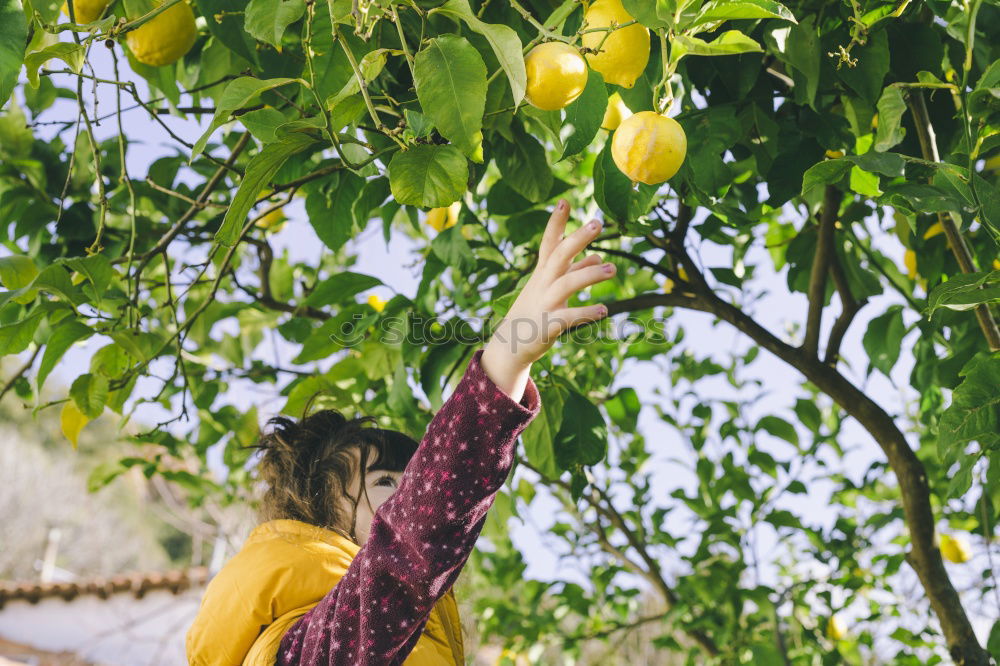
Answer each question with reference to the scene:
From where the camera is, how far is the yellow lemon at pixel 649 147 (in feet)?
2.05

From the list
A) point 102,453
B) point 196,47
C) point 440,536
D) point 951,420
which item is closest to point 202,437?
point 196,47

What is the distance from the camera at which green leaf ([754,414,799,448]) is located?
1596mm

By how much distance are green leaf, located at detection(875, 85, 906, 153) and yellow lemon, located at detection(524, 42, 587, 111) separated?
0.88 ft

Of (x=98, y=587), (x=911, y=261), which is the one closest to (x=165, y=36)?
Result: (x=911, y=261)

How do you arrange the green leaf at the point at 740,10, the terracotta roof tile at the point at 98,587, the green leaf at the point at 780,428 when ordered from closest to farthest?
the green leaf at the point at 740,10, the green leaf at the point at 780,428, the terracotta roof tile at the point at 98,587

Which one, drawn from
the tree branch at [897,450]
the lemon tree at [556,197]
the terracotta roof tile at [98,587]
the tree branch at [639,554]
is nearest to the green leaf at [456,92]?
the lemon tree at [556,197]

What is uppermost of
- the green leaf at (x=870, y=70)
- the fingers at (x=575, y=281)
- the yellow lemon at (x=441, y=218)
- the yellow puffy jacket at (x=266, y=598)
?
the green leaf at (x=870, y=70)

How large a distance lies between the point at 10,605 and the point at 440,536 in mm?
6425

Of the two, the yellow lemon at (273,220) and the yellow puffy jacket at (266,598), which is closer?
the yellow puffy jacket at (266,598)

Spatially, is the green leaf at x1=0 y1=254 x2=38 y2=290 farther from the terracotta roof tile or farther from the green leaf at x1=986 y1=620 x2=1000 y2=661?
the terracotta roof tile

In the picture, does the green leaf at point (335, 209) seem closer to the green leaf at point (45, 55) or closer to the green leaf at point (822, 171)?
the green leaf at point (45, 55)

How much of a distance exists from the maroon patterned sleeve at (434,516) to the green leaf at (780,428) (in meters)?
1.04

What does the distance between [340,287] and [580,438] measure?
379 mm

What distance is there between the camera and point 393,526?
690mm
